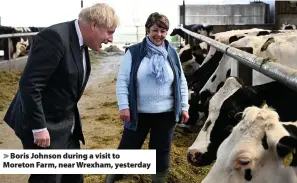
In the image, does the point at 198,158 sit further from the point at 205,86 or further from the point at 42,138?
the point at 205,86

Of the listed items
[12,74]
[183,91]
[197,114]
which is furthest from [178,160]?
[12,74]

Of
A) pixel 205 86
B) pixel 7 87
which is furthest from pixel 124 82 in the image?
pixel 7 87

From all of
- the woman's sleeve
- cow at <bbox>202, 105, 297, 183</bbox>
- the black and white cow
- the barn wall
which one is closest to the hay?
the black and white cow

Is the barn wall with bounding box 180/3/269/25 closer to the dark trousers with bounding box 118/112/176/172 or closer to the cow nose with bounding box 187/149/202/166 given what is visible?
the cow nose with bounding box 187/149/202/166

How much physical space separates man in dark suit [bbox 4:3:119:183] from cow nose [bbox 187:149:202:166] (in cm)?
136

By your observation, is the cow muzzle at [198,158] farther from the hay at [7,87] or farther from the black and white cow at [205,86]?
the hay at [7,87]

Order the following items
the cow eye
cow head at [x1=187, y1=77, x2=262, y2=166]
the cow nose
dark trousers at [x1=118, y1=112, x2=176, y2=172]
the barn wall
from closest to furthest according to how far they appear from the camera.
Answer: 1. dark trousers at [x1=118, y1=112, x2=176, y2=172]
2. the cow nose
3. cow head at [x1=187, y1=77, x2=262, y2=166]
4. the cow eye
5. the barn wall

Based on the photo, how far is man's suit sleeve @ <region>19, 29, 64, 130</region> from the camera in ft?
8.54

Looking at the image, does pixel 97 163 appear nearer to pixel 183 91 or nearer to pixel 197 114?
pixel 183 91

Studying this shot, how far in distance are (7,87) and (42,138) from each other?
716 centimetres

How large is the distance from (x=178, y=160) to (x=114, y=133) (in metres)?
1.43

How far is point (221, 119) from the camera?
4402 millimetres

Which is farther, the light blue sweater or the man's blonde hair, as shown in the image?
the light blue sweater

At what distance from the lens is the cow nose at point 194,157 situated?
3.97 m
